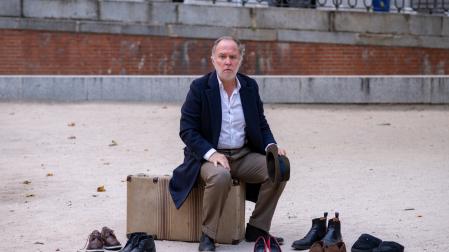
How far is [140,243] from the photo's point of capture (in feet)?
24.9

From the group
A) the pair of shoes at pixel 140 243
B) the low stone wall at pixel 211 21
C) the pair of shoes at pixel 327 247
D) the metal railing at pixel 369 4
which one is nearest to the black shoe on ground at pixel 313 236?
the pair of shoes at pixel 327 247

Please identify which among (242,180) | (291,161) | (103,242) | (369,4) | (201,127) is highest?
(369,4)

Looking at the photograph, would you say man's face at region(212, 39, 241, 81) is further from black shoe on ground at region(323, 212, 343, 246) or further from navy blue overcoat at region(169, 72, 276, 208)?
black shoe on ground at region(323, 212, 343, 246)

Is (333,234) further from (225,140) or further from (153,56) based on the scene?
(153,56)

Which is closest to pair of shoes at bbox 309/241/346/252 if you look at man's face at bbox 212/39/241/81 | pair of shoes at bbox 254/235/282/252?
pair of shoes at bbox 254/235/282/252

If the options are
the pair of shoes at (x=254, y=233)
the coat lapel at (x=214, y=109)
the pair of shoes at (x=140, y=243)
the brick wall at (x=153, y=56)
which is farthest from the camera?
the brick wall at (x=153, y=56)

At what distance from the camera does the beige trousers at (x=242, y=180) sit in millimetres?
7871

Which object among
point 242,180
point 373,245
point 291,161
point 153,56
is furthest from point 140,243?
point 153,56

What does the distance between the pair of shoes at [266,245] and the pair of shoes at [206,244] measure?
0.32 meters

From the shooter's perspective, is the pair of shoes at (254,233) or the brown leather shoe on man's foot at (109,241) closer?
the brown leather shoe on man's foot at (109,241)

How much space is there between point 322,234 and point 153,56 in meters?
15.4

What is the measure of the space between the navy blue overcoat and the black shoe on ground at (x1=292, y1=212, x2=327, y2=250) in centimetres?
65

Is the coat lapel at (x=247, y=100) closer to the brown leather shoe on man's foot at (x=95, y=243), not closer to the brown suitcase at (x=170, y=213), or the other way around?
the brown suitcase at (x=170, y=213)

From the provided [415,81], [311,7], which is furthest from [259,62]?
[415,81]
